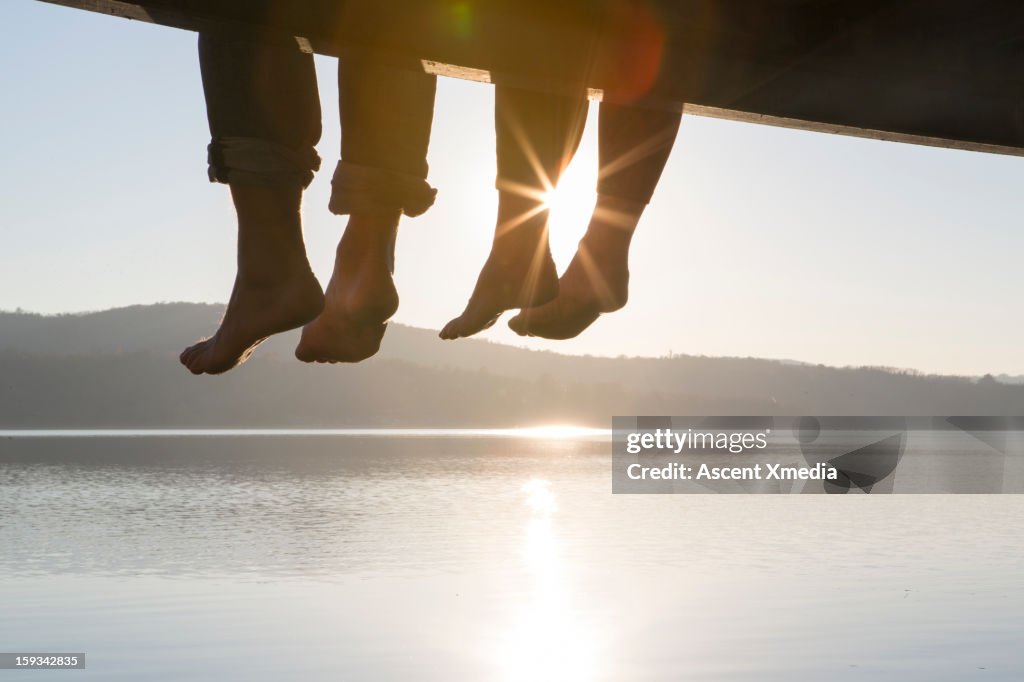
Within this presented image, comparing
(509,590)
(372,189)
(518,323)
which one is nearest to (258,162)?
(372,189)

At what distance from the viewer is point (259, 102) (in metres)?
2.48

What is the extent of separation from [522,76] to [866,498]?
168 meters

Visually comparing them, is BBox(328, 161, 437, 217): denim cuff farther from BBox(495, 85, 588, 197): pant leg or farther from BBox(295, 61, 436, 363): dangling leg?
BBox(495, 85, 588, 197): pant leg

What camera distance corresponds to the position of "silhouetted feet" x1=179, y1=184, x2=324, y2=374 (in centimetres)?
271

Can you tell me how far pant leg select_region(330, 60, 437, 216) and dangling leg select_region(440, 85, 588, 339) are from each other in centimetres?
26

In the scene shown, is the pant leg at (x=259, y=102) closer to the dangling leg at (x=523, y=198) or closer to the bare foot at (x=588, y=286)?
the dangling leg at (x=523, y=198)

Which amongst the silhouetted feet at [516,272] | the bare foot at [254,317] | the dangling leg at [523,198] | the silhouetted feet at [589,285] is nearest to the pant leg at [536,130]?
the dangling leg at [523,198]

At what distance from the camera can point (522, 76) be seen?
269 centimetres

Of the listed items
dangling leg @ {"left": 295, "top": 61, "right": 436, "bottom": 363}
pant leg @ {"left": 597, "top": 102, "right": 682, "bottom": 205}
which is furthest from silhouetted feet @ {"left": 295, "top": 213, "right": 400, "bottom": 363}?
pant leg @ {"left": 597, "top": 102, "right": 682, "bottom": 205}

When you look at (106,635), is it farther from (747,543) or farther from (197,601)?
(747,543)

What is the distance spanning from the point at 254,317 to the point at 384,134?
28.1 inches

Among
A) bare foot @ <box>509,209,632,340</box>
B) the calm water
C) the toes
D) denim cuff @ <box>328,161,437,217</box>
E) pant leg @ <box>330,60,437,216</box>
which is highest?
pant leg @ <box>330,60,437,216</box>

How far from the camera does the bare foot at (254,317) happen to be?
291 centimetres

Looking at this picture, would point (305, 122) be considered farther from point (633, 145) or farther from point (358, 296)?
point (633, 145)
